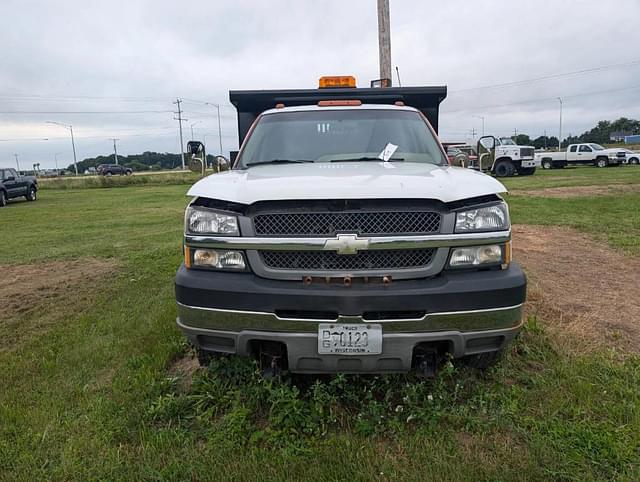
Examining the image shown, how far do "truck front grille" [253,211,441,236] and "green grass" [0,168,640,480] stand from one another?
869mm

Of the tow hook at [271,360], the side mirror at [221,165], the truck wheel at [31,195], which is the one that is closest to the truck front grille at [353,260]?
the tow hook at [271,360]

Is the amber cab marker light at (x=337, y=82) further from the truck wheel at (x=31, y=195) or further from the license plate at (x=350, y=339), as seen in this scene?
the truck wheel at (x=31, y=195)

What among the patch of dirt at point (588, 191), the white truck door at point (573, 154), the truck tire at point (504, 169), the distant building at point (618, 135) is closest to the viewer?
the patch of dirt at point (588, 191)

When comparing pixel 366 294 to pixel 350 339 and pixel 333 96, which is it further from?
pixel 333 96

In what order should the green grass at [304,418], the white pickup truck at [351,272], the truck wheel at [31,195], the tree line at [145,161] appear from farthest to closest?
the tree line at [145,161] → the truck wheel at [31,195] → the white pickup truck at [351,272] → the green grass at [304,418]

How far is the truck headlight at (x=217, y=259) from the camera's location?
2582 mm

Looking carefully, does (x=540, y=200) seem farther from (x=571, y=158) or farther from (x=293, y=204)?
(x=571, y=158)

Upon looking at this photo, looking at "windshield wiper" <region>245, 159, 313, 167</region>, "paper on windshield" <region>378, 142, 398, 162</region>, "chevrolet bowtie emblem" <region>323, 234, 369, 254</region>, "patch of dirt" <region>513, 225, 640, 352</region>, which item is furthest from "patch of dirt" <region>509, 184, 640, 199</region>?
"chevrolet bowtie emblem" <region>323, 234, 369, 254</region>

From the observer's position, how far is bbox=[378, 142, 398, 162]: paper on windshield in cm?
367

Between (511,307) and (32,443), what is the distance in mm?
2692

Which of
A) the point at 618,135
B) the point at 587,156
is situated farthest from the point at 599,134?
the point at 587,156

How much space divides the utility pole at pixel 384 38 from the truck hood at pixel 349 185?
8.07m

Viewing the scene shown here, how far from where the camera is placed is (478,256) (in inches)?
101

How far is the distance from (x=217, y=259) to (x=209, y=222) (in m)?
0.21
